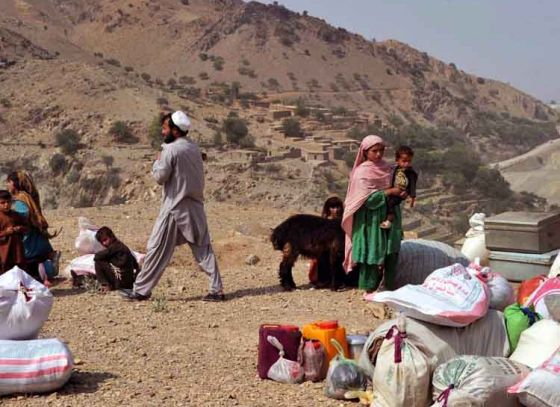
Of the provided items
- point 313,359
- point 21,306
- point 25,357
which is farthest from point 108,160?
point 313,359

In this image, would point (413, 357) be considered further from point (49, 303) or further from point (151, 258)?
point (151, 258)

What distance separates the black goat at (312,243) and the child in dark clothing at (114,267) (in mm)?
1363

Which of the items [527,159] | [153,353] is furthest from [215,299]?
[527,159]

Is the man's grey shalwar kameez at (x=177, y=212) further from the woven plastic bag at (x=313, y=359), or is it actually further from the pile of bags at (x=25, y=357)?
the woven plastic bag at (x=313, y=359)

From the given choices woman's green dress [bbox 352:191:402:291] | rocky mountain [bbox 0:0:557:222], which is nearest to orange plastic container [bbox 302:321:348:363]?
woman's green dress [bbox 352:191:402:291]

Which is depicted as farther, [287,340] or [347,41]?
[347,41]

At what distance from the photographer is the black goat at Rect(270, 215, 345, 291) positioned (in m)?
6.92

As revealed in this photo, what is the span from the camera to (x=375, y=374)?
3857mm

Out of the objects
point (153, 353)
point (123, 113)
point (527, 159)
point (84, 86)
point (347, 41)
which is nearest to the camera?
point (153, 353)

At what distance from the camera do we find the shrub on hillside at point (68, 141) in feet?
95.2

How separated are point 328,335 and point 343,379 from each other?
1.36ft

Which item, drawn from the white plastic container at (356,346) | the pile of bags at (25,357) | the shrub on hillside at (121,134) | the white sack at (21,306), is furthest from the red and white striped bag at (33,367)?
the shrub on hillside at (121,134)

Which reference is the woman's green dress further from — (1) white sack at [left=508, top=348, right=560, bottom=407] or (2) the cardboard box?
(1) white sack at [left=508, top=348, right=560, bottom=407]

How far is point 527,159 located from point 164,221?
2067 inches
